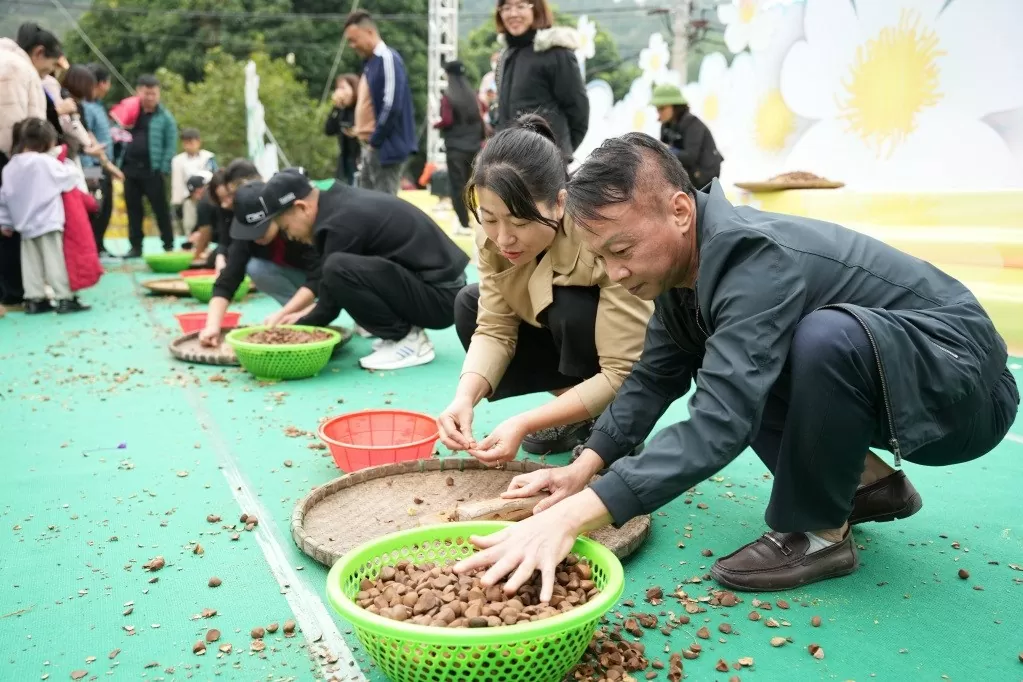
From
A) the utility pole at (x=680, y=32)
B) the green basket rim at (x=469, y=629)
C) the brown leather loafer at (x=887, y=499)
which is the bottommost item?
the brown leather loafer at (x=887, y=499)

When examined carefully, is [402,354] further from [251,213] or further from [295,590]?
[295,590]

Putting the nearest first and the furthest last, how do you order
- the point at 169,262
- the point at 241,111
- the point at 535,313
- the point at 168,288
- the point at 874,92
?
the point at 535,313 → the point at 874,92 → the point at 168,288 → the point at 169,262 → the point at 241,111

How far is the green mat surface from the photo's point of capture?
1478 millimetres

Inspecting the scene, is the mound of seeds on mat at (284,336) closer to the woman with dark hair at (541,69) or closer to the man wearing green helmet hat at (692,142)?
the woman with dark hair at (541,69)

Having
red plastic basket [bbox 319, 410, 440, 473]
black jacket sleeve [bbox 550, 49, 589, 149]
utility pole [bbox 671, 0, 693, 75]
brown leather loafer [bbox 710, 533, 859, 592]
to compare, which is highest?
utility pole [bbox 671, 0, 693, 75]

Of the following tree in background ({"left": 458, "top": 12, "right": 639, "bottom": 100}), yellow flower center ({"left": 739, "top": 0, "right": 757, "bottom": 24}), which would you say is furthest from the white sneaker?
tree in background ({"left": 458, "top": 12, "right": 639, "bottom": 100})

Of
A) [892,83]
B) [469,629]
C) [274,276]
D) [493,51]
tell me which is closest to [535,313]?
[469,629]

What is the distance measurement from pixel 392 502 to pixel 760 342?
106 cm

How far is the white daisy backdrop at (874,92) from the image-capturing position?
4352mm

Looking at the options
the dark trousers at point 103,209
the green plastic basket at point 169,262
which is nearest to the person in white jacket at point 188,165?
the dark trousers at point 103,209

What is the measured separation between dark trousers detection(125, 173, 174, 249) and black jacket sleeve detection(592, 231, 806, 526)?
7496 mm

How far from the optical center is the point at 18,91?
195 inches

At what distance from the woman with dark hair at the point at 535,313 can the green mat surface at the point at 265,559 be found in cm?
33

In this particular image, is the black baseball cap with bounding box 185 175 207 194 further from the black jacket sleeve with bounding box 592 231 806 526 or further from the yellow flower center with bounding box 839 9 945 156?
the black jacket sleeve with bounding box 592 231 806 526
